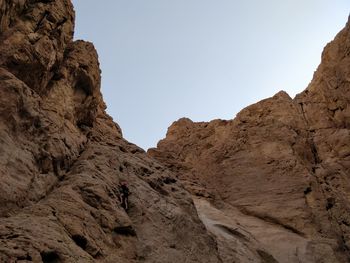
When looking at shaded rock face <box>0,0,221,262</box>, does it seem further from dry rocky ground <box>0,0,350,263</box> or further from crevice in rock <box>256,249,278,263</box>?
crevice in rock <box>256,249,278,263</box>

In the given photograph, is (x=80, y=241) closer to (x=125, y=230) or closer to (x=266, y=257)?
(x=125, y=230)

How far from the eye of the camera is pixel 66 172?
52.0 ft

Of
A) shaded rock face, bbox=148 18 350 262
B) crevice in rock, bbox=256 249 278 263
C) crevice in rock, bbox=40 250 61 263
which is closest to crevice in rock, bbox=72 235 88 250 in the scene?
crevice in rock, bbox=40 250 61 263

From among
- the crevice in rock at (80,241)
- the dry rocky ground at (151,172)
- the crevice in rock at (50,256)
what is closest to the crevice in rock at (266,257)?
the dry rocky ground at (151,172)

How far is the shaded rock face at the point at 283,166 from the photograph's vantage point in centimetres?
2309

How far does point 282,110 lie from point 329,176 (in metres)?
6.92

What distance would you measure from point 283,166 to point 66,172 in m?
16.3

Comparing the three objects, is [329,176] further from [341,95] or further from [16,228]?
[16,228]

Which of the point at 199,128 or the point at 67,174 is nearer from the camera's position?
the point at 67,174

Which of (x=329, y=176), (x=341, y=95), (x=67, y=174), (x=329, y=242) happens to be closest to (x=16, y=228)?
(x=67, y=174)

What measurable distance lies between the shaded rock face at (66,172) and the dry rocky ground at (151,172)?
47 mm

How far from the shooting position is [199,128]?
36625 mm

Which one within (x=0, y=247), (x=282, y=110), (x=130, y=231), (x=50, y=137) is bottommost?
(x=0, y=247)

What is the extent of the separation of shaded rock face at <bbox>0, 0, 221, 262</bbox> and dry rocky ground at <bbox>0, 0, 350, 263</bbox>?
47mm
